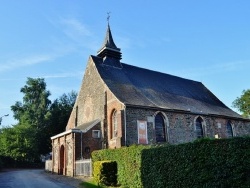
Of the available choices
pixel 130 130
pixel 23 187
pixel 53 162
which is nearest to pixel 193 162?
pixel 23 187

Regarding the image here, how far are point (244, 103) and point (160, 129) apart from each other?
112 feet

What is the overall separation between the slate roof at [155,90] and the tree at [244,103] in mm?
20230

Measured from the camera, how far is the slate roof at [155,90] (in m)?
26.5

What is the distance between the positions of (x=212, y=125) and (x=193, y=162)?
19.8m

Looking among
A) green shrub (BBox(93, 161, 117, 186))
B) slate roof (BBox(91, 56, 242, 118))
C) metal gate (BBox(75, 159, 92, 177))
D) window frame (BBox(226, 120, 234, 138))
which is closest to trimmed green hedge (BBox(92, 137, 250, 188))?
green shrub (BBox(93, 161, 117, 186))

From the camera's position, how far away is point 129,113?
24062 mm

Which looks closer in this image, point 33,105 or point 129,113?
point 129,113

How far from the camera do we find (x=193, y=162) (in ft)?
36.5

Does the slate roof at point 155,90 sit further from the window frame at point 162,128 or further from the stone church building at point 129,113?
the window frame at point 162,128

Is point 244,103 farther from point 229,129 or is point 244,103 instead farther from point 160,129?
point 160,129

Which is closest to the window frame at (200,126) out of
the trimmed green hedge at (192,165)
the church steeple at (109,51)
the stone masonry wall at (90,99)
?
the stone masonry wall at (90,99)

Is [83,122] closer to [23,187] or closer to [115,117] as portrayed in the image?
[115,117]

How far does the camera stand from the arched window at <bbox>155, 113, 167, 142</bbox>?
25.9m

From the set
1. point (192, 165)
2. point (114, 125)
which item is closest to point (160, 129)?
point (114, 125)
